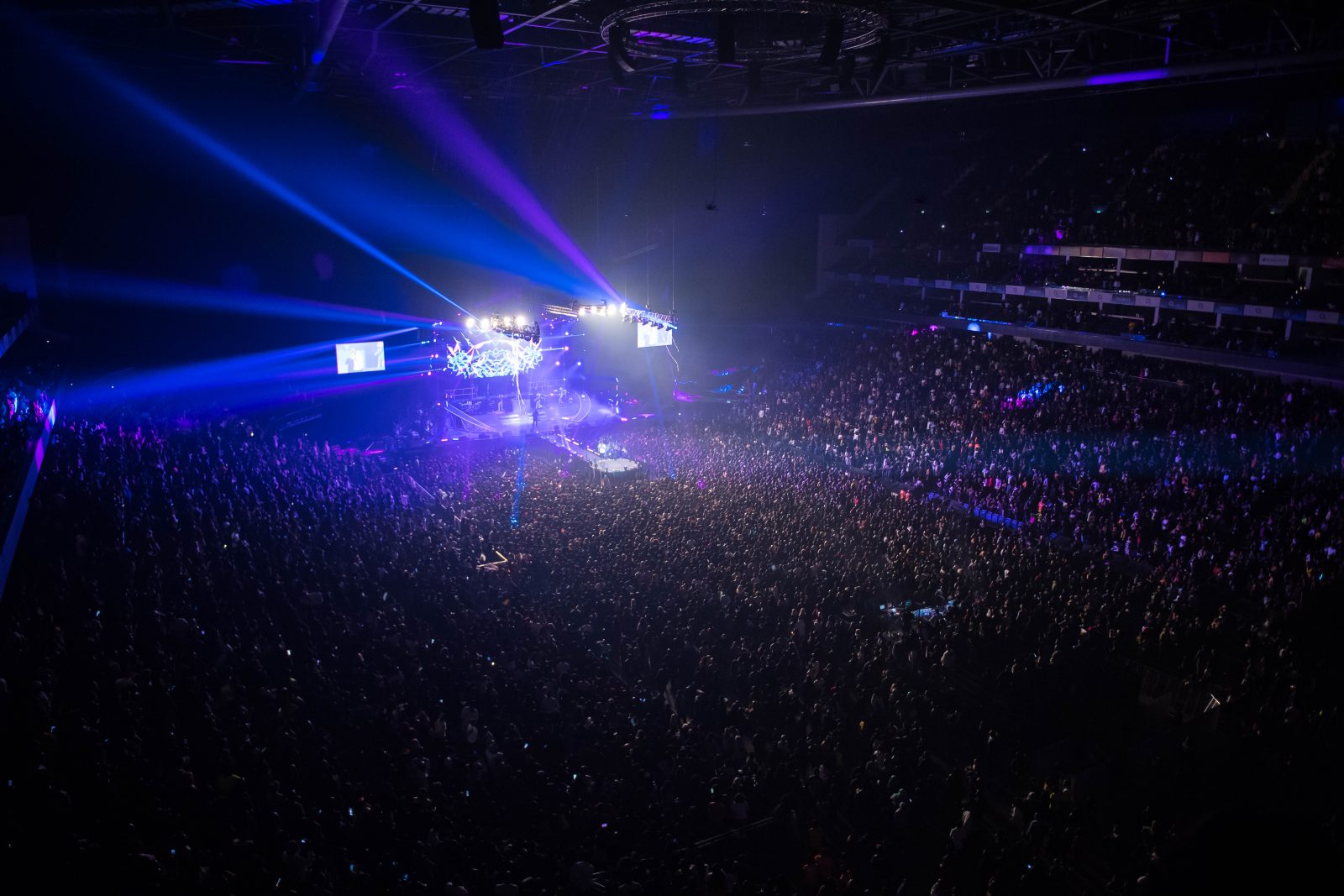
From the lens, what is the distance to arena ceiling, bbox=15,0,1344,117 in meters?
11.6

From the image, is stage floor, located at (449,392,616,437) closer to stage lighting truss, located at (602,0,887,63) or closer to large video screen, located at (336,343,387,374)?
large video screen, located at (336,343,387,374)

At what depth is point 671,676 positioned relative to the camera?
9.27 meters

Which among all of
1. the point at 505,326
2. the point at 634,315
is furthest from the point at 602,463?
the point at 634,315

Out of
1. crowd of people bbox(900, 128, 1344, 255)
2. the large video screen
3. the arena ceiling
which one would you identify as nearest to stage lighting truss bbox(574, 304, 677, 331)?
the large video screen

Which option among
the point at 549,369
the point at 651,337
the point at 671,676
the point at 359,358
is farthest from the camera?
the point at 651,337

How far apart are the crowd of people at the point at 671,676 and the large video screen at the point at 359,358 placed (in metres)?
5.70

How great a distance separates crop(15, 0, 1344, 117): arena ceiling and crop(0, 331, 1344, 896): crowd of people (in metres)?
6.94

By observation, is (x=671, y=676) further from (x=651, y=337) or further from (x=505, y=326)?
(x=651, y=337)

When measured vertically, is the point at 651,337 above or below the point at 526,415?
above

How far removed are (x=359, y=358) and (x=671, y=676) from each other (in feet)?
51.1

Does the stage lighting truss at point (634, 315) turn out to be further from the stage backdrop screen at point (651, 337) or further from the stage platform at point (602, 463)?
the stage platform at point (602, 463)

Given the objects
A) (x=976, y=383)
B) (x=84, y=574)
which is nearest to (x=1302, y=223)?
(x=976, y=383)

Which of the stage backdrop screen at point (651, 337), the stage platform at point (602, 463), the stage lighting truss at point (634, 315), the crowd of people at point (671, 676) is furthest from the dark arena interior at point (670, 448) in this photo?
the stage lighting truss at point (634, 315)

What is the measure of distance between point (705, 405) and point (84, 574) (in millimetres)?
19234
